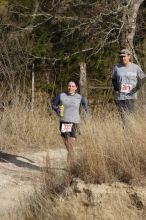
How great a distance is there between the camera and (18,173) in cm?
963

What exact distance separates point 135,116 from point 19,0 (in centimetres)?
1195

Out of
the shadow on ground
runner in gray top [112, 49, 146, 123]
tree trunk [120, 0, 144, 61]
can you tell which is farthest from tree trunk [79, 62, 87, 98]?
runner in gray top [112, 49, 146, 123]

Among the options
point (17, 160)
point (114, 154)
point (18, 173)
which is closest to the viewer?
point (114, 154)

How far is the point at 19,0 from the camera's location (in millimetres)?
18375

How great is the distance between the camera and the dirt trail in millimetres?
7521

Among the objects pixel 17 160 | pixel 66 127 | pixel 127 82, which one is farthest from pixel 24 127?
pixel 127 82

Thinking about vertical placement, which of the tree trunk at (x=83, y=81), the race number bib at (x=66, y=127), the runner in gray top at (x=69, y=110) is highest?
the tree trunk at (x=83, y=81)

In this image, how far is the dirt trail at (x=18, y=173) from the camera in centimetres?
752

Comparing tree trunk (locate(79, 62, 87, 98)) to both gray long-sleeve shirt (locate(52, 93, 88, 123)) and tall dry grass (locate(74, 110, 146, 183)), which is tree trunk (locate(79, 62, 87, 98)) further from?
tall dry grass (locate(74, 110, 146, 183))

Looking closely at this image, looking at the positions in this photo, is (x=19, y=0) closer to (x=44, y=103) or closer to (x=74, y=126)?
(x=44, y=103)

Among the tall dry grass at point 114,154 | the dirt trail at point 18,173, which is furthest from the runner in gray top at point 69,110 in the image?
the tall dry grass at point 114,154

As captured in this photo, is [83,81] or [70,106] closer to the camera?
[70,106]

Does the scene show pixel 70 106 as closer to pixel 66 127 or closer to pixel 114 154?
pixel 66 127

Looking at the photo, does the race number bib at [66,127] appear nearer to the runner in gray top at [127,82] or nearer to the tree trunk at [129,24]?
the runner in gray top at [127,82]
